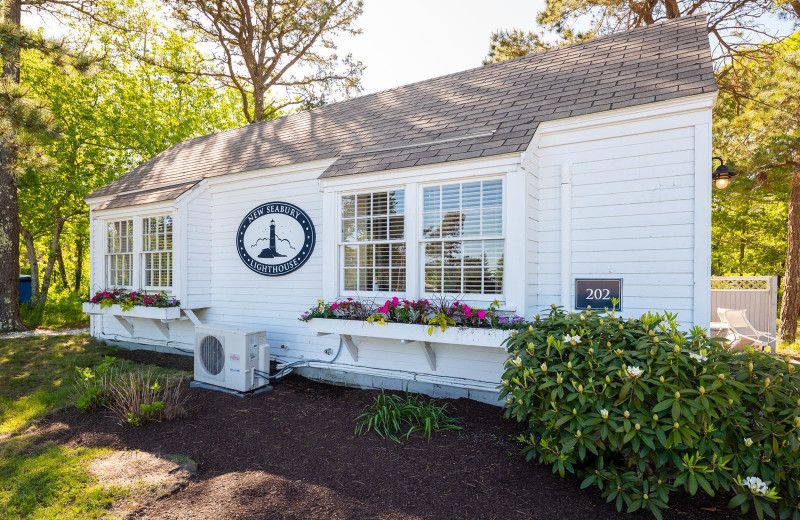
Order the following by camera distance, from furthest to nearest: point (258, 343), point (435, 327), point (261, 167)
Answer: point (261, 167)
point (258, 343)
point (435, 327)

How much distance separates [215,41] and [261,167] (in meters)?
9.99

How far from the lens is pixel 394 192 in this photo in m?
4.99

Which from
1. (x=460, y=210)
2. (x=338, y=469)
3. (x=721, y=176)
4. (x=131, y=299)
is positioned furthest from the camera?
(x=131, y=299)

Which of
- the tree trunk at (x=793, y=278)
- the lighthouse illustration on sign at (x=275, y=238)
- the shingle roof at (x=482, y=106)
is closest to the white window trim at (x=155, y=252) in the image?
the shingle roof at (x=482, y=106)

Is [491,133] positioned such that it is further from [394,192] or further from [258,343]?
[258,343]

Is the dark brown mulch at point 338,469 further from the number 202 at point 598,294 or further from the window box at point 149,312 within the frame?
the window box at point 149,312

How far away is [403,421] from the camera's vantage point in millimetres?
4152

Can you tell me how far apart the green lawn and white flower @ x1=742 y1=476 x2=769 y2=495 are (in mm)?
3966

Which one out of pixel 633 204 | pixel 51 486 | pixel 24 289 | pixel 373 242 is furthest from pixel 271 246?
pixel 24 289

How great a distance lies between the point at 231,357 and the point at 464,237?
324 centimetres

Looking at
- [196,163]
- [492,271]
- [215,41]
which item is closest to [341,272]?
[492,271]

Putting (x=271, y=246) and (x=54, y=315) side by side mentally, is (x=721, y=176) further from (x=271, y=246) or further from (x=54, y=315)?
(x=54, y=315)

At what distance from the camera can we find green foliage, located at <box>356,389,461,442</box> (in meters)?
3.91

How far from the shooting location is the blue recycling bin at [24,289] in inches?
506
